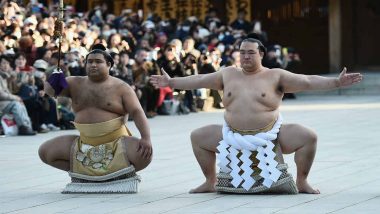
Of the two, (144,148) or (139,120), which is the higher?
(139,120)

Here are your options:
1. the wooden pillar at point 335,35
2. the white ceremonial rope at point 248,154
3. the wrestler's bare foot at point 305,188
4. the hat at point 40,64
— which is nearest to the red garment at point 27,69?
the hat at point 40,64

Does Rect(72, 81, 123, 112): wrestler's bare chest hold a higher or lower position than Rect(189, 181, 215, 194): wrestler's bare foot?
higher

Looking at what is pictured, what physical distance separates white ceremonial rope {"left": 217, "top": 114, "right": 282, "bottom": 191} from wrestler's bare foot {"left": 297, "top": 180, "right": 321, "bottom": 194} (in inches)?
6.9

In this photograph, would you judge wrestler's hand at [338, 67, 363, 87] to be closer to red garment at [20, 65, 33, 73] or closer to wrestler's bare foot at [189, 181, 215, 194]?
wrestler's bare foot at [189, 181, 215, 194]

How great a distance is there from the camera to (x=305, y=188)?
780 centimetres

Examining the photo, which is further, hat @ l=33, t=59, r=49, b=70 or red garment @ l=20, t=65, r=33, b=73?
hat @ l=33, t=59, r=49, b=70

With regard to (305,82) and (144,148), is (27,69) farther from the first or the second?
(305,82)

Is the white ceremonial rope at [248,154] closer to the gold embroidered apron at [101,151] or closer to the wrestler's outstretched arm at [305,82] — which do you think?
the wrestler's outstretched arm at [305,82]

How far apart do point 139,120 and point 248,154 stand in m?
0.80

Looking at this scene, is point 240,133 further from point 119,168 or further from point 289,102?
point 289,102

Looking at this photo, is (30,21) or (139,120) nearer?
(139,120)

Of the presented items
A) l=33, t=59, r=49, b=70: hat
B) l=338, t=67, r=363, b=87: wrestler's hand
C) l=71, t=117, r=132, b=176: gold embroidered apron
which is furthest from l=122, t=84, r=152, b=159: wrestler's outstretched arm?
l=33, t=59, r=49, b=70: hat

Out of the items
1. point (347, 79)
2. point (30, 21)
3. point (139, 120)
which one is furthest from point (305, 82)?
point (30, 21)

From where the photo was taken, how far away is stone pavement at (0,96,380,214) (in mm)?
7195
